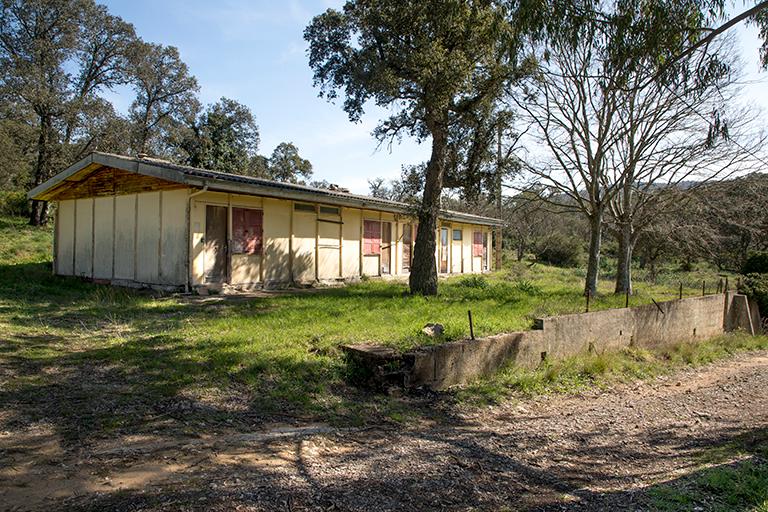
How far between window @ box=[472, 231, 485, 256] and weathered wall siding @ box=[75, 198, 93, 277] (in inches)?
621

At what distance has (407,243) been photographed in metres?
19.5

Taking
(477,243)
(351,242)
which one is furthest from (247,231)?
(477,243)

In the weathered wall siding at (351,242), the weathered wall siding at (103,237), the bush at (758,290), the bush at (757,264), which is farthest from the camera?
the bush at (757,264)

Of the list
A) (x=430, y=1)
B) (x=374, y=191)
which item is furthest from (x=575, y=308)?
(x=374, y=191)

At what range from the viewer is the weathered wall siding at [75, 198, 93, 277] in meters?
14.8

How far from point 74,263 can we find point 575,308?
45.8 feet

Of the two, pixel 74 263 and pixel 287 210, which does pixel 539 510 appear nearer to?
pixel 287 210

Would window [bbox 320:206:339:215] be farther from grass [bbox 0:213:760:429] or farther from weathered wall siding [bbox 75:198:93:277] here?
weathered wall siding [bbox 75:198:93:277]

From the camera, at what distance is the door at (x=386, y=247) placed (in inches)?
719

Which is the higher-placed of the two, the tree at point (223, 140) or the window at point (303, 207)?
the tree at point (223, 140)

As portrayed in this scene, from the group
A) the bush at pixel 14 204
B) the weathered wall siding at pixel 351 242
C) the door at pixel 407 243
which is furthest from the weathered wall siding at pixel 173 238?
the bush at pixel 14 204

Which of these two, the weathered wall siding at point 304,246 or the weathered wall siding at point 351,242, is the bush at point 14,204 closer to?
the weathered wall siding at point 304,246

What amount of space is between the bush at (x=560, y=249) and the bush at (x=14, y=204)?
30.2m

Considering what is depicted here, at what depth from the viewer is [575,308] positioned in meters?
10.5
